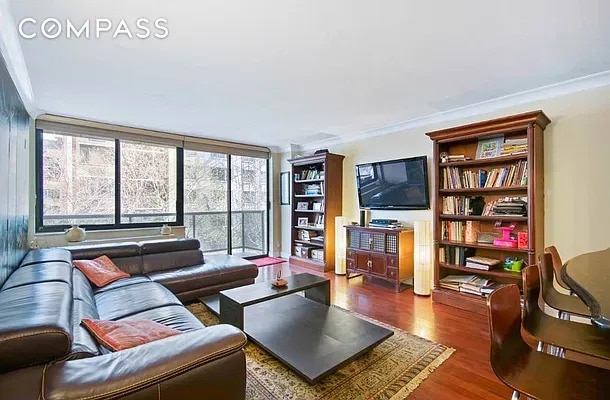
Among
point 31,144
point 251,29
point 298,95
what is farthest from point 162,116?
point 251,29

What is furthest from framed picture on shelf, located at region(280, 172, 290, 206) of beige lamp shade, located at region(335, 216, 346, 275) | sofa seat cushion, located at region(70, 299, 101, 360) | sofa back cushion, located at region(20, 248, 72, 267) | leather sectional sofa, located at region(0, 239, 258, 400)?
leather sectional sofa, located at region(0, 239, 258, 400)

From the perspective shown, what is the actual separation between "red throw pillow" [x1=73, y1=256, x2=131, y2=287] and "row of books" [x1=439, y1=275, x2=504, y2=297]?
3.49 m

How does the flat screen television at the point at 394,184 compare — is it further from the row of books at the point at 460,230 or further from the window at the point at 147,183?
the window at the point at 147,183

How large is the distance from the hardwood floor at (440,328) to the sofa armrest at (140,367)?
1.31 metres

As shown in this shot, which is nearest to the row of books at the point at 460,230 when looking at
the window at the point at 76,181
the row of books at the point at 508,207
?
the row of books at the point at 508,207

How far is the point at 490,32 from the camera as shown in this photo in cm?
198

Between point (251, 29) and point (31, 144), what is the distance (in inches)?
139

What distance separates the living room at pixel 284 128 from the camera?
1.82 metres

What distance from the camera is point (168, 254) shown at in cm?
365

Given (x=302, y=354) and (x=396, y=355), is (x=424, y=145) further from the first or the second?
(x=302, y=354)

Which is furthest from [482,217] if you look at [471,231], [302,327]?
[302,327]

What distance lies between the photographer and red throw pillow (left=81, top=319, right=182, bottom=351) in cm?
133

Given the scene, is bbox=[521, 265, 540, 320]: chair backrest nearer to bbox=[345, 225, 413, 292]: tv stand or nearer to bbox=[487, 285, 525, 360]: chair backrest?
bbox=[487, 285, 525, 360]: chair backrest

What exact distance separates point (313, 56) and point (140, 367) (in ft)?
7.22
